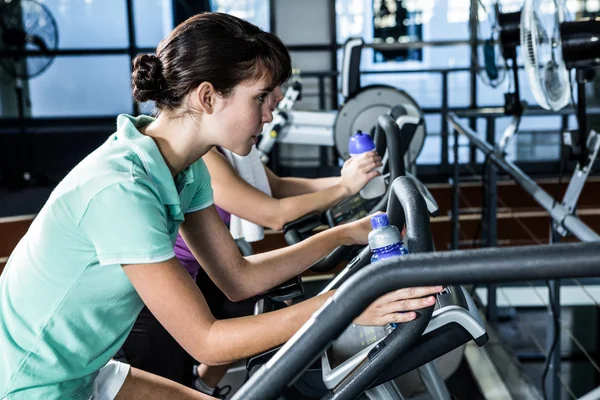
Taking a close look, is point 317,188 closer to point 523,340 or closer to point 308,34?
point 523,340

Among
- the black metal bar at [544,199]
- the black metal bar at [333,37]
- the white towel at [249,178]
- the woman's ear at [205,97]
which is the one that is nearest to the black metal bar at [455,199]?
the black metal bar at [544,199]

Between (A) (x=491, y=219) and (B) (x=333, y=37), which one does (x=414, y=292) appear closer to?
(A) (x=491, y=219)

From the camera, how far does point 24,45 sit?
7.38 meters

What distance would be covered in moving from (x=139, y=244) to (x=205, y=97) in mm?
280

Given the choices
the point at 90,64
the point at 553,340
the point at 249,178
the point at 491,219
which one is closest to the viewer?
the point at 249,178

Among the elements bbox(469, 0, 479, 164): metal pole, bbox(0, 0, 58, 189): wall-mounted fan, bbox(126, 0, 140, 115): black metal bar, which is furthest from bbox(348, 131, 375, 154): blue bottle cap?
bbox(126, 0, 140, 115): black metal bar

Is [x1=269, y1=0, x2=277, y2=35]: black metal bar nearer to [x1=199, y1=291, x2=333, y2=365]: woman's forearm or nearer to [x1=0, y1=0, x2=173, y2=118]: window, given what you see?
[x1=0, y1=0, x2=173, y2=118]: window

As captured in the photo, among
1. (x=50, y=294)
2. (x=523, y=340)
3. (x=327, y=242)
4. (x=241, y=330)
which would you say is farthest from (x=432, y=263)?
(x=523, y=340)

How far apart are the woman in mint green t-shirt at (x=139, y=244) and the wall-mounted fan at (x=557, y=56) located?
126 cm

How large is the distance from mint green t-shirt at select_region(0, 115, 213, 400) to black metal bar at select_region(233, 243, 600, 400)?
0.40m

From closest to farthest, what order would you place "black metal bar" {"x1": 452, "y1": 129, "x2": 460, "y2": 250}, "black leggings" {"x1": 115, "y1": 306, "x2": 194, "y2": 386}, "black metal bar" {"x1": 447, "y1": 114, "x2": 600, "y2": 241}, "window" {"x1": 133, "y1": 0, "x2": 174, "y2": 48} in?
"black metal bar" {"x1": 447, "y1": 114, "x2": 600, "y2": 241}, "black leggings" {"x1": 115, "y1": 306, "x2": 194, "y2": 386}, "black metal bar" {"x1": 452, "y1": 129, "x2": 460, "y2": 250}, "window" {"x1": 133, "y1": 0, "x2": 174, "y2": 48}

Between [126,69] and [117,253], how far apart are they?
24.7 feet

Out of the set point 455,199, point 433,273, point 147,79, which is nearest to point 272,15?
point 455,199

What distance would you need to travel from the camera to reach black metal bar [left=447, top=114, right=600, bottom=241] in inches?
75.5
